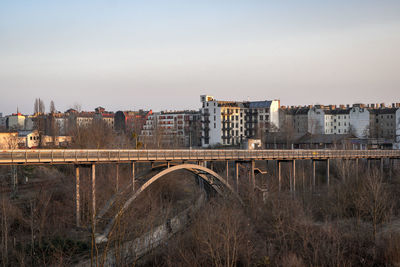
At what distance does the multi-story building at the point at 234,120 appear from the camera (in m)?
97.6

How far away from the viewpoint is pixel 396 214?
42562 mm

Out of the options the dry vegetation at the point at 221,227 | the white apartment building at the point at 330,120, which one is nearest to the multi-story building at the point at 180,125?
the white apartment building at the point at 330,120

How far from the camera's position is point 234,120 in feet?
330

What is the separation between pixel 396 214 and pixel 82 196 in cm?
2918

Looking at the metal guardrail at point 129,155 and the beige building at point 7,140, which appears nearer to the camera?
the metal guardrail at point 129,155

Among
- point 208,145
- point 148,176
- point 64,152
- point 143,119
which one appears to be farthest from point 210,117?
point 64,152

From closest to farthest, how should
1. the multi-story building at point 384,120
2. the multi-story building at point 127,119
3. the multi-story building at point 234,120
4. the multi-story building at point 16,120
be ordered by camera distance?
the multi-story building at point 234,120 → the multi-story building at point 384,120 → the multi-story building at point 127,119 → the multi-story building at point 16,120

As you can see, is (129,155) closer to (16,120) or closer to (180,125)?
(180,125)

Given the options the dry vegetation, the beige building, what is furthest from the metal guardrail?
the beige building

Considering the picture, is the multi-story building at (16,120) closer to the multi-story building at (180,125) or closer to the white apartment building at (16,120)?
the white apartment building at (16,120)

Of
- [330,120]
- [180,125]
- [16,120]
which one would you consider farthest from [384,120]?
[16,120]

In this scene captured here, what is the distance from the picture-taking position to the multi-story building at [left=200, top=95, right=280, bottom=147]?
320 feet

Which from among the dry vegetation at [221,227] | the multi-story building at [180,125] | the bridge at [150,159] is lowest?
the dry vegetation at [221,227]

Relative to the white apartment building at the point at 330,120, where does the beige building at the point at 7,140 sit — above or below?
below
